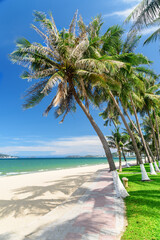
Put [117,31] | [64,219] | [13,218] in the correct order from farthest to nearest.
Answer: [117,31], [13,218], [64,219]

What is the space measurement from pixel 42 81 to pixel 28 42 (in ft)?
6.93

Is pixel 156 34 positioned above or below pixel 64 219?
above

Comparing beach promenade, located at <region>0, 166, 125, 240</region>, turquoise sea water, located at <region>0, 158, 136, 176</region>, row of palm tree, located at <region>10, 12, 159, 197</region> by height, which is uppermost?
row of palm tree, located at <region>10, 12, 159, 197</region>

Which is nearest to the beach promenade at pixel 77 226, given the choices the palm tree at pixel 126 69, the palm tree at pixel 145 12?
the palm tree at pixel 126 69

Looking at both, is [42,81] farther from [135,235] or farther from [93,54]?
[135,235]

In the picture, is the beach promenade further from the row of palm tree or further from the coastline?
the coastline

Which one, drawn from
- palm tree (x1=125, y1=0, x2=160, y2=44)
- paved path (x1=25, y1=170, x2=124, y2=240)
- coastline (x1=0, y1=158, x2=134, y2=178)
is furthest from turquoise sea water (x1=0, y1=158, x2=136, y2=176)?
palm tree (x1=125, y1=0, x2=160, y2=44)

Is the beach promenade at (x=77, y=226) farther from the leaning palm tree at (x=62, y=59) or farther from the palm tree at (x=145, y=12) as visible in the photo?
the palm tree at (x=145, y=12)

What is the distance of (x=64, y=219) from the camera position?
4.48 meters

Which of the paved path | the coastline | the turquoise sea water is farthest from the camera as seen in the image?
the turquoise sea water

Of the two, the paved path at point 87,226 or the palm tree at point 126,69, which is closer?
the paved path at point 87,226

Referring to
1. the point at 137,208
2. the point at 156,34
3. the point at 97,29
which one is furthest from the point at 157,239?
the point at 97,29

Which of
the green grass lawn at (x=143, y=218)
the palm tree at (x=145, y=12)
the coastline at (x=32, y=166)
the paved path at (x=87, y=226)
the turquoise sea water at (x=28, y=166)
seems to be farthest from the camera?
the turquoise sea water at (x=28, y=166)

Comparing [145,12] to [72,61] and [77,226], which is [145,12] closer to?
[72,61]
